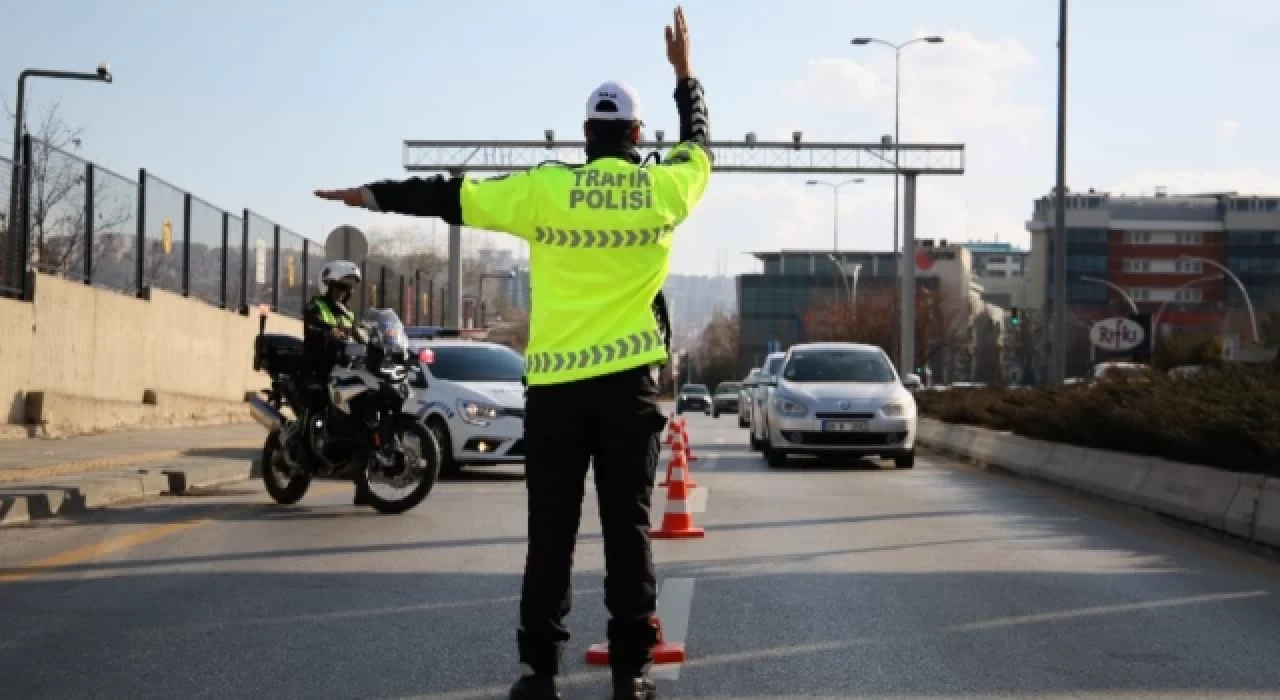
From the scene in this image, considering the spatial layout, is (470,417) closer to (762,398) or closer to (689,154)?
(762,398)

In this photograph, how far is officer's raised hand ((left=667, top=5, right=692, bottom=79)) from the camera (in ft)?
22.4

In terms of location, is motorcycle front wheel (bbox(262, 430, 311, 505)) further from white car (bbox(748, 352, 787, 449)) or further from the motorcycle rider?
white car (bbox(748, 352, 787, 449))

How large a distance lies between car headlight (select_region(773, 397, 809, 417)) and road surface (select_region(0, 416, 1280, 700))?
26.3ft

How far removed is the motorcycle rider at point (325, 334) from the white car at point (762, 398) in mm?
10632

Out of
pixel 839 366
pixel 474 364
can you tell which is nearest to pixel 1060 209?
pixel 839 366

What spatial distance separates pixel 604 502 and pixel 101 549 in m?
5.75

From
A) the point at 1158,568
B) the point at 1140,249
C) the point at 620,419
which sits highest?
the point at 1140,249

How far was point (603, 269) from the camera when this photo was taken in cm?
634

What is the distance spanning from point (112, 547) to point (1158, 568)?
20.0 feet

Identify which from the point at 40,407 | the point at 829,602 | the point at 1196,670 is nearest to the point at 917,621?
the point at 829,602

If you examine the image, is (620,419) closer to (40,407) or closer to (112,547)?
(112,547)

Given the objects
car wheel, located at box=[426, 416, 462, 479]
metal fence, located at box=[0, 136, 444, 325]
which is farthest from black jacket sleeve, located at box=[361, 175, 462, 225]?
metal fence, located at box=[0, 136, 444, 325]

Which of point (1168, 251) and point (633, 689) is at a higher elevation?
point (1168, 251)

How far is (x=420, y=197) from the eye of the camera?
636 cm
